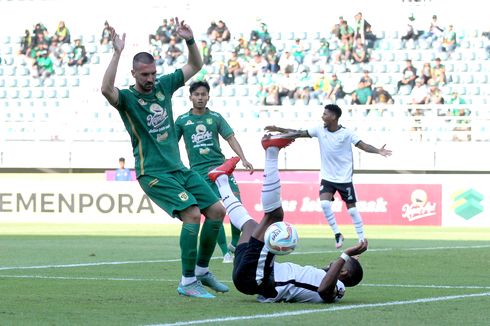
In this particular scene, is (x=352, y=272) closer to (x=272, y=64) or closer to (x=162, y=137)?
(x=162, y=137)

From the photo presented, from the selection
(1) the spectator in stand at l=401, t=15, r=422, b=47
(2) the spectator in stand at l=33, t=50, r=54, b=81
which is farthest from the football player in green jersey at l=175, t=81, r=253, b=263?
(2) the spectator in stand at l=33, t=50, r=54, b=81

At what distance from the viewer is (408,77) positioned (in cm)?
3409

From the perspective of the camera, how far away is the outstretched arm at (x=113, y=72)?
9617 millimetres

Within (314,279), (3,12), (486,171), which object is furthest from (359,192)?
(314,279)

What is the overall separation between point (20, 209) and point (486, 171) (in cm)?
1283

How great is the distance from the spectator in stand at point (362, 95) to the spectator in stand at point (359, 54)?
164cm

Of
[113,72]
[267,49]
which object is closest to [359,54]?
[267,49]

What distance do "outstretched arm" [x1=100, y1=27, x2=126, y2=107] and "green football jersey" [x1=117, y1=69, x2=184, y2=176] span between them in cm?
18

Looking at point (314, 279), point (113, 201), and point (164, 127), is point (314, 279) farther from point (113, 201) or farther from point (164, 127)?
point (113, 201)

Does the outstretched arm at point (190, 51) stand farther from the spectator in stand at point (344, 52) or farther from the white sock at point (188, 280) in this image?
the spectator in stand at point (344, 52)

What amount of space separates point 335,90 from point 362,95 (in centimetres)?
93

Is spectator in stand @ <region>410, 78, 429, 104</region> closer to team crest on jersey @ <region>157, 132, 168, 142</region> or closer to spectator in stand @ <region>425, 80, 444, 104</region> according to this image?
spectator in stand @ <region>425, 80, 444, 104</region>

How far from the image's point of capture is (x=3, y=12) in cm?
3928

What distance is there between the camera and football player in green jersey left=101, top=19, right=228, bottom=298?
10156 mm
